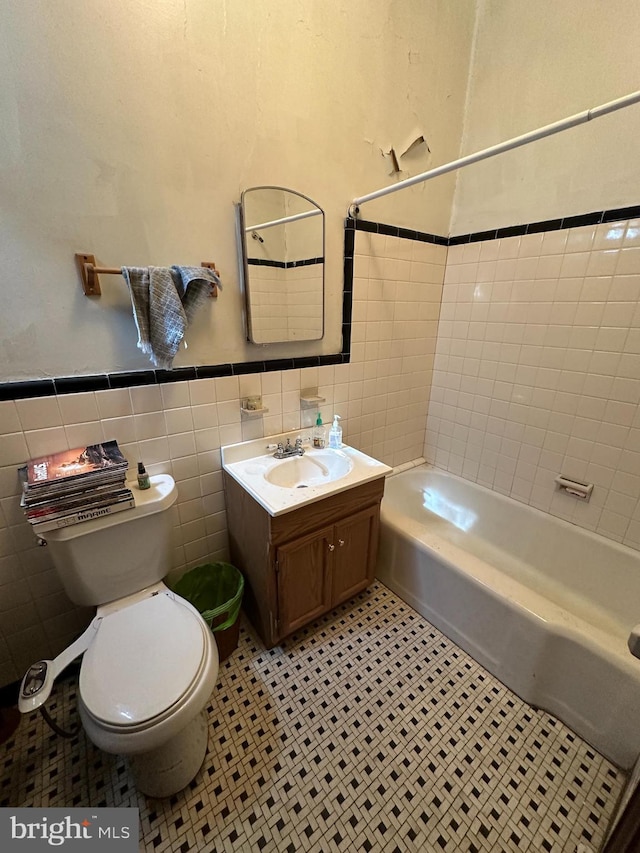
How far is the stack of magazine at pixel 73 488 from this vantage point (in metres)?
0.97

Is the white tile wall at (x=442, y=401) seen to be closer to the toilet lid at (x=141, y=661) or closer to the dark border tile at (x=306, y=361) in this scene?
the dark border tile at (x=306, y=361)

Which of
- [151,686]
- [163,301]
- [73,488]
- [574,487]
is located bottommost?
[151,686]

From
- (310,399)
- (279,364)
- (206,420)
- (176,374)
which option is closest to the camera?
(176,374)

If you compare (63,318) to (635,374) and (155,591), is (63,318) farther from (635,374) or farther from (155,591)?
(635,374)

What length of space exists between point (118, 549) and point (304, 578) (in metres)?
0.69

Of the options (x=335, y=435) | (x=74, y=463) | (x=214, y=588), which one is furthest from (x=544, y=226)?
(x=214, y=588)

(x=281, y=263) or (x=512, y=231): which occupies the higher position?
(x=512, y=231)

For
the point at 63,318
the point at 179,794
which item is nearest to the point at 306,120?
the point at 63,318

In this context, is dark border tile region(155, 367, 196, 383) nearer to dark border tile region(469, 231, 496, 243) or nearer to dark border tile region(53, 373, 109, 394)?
dark border tile region(53, 373, 109, 394)

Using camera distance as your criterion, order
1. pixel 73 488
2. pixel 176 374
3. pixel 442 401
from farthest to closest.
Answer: pixel 442 401, pixel 176 374, pixel 73 488

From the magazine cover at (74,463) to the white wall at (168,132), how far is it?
26 cm

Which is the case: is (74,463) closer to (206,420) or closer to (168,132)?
(206,420)

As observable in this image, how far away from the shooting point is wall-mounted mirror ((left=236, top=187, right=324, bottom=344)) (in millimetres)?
1304

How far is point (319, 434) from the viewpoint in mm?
1690
